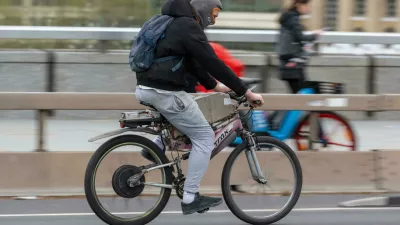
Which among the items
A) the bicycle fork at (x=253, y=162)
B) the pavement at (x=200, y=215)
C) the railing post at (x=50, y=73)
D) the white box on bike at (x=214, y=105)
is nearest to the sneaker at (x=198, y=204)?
the pavement at (x=200, y=215)

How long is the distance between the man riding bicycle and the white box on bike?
0.35 ft

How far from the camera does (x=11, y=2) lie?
58.3 feet

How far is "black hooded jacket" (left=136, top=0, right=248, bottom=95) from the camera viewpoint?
237 inches

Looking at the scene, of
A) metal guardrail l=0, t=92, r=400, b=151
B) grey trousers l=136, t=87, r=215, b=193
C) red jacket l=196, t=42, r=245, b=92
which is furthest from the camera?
red jacket l=196, t=42, r=245, b=92

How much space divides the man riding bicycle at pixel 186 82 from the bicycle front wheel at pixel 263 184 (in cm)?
19

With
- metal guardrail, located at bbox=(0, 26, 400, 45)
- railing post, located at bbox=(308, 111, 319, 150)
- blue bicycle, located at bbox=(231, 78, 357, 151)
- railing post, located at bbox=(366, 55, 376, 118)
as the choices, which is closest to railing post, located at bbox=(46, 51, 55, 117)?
metal guardrail, located at bbox=(0, 26, 400, 45)

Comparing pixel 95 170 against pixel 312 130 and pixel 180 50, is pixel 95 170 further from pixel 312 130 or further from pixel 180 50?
pixel 312 130

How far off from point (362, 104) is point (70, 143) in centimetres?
361

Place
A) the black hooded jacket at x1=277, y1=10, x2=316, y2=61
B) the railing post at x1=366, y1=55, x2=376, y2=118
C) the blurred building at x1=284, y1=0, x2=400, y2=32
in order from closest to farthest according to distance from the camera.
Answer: the black hooded jacket at x1=277, y1=10, x2=316, y2=61
the railing post at x1=366, y1=55, x2=376, y2=118
the blurred building at x1=284, y1=0, x2=400, y2=32

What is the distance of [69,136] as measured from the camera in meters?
10.5

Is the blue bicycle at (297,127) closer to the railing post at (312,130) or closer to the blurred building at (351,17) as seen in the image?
the railing post at (312,130)

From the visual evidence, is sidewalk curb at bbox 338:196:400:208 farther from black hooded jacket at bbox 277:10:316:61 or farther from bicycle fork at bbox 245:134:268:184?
black hooded jacket at bbox 277:10:316:61

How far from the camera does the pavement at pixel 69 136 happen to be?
9898 millimetres

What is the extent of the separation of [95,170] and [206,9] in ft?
4.80
